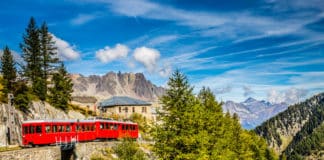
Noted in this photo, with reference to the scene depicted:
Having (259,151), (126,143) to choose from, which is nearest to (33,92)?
(126,143)

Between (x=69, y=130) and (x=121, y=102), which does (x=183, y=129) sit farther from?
(x=121, y=102)

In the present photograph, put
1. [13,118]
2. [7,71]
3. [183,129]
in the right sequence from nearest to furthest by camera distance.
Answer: [183,129] → [13,118] → [7,71]

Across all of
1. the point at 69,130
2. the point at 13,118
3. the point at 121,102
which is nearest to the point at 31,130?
the point at 69,130

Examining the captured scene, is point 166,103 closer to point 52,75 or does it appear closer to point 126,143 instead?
point 126,143

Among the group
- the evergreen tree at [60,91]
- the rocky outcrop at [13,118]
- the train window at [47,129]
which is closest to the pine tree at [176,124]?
the train window at [47,129]

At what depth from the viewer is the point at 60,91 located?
69.0 metres

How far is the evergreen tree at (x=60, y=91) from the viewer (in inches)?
2682

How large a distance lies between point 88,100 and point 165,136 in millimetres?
108308

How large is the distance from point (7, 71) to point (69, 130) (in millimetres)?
15806

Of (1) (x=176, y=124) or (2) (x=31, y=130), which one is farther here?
(2) (x=31, y=130)

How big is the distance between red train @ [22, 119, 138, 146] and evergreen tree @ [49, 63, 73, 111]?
1632 cm

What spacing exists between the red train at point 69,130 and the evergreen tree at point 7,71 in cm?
1289

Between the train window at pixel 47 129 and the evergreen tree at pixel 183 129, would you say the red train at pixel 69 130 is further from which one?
the evergreen tree at pixel 183 129

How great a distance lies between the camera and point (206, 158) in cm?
2544
